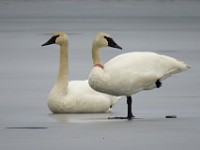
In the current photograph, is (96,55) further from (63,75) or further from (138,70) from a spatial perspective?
(138,70)

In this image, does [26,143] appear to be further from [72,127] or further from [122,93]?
[122,93]

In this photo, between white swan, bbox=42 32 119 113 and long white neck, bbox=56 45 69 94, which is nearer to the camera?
Result: white swan, bbox=42 32 119 113

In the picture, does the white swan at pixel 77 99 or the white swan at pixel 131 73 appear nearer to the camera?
the white swan at pixel 131 73

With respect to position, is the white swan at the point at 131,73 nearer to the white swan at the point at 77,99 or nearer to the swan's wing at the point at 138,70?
the swan's wing at the point at 138,70

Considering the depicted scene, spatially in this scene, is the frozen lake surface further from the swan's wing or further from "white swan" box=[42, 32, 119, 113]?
the swan's wing

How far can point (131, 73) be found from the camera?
12.1 m

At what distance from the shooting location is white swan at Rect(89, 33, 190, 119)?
474 inches

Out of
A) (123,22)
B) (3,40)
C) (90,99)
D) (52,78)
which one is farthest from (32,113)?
(123,22)

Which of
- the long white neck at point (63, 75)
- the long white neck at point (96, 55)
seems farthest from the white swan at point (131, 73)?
the long white neck at point (63, 75)

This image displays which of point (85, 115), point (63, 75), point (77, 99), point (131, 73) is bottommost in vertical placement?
point (85, 115)

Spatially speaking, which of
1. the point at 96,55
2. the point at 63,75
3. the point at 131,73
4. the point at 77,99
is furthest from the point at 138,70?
the point at 63,75

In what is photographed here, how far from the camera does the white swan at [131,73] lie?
12039mm

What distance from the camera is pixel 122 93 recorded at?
12109 millimetres

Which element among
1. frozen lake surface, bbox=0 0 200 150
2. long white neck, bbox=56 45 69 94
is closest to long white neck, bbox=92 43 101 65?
long white neck, bbox=56 45 69 94
